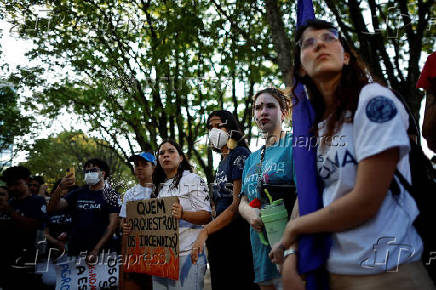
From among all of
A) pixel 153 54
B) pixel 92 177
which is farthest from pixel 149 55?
pixel 92 177

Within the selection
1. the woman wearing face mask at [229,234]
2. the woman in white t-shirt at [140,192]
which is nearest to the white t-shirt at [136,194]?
the woman in white t-shirt at [140,192]

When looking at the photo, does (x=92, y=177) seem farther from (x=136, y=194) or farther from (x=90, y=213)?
(x=136, y=194)

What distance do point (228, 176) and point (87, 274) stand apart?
2.40 m

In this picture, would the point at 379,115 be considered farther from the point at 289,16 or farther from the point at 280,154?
the point at 289,16

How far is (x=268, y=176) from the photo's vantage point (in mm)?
2520

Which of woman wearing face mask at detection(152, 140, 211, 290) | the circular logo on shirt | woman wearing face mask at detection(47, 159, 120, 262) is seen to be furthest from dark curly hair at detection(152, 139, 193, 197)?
the circular logo on shirt

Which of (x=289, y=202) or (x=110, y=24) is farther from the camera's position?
(x=110, y=24)

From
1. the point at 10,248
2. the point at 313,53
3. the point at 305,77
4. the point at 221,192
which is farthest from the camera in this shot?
the point at 10,248

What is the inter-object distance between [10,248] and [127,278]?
236 centimetres

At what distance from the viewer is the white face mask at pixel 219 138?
4012 millimetres

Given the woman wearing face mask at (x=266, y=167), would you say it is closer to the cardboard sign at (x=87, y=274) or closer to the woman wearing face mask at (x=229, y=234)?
the woman wearing face mask at (x=229, y=234)

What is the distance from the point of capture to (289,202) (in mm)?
2389

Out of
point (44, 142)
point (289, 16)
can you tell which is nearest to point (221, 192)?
point (289, 16)

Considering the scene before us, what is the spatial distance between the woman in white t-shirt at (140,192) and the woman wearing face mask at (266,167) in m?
2.00
